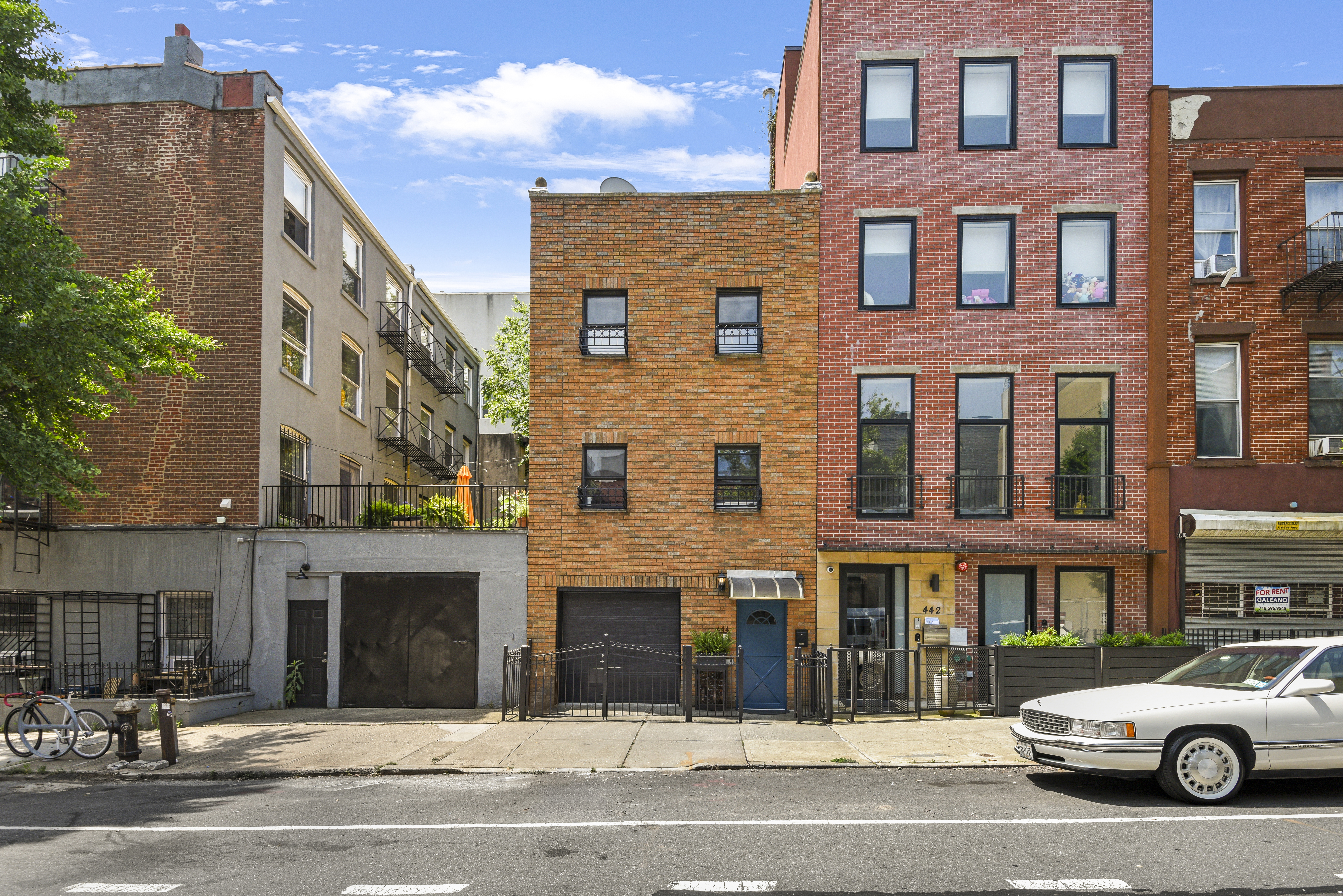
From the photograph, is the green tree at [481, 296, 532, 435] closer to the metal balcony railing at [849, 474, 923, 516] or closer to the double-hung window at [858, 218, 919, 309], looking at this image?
the double-hung window at [858, 218, 919, 309]

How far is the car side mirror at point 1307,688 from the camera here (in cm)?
891

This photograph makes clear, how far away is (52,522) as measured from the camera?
17.1 metres

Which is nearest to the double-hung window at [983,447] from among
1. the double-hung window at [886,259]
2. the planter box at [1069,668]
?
the double-hung window at [886,259]

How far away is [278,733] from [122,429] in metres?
6.86

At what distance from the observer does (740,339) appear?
17.4m

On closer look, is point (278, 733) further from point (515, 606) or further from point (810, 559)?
point (810, 559)

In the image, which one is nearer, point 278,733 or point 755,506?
point 278,733

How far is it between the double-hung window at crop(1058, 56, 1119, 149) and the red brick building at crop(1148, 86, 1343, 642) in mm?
819

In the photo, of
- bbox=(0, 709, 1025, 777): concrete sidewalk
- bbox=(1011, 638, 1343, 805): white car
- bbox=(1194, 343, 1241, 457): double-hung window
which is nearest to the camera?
bbox=(1011, 638, 1343, 805): white car

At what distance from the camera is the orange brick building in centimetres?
1703

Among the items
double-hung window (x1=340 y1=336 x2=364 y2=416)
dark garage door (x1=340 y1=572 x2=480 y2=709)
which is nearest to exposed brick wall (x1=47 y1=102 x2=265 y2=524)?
dark garage door (x1=340 y1=572 x2=480 y2=709)

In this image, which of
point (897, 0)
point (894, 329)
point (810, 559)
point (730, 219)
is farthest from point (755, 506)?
point (897, 0)

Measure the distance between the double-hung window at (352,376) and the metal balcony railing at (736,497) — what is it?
31.8ft

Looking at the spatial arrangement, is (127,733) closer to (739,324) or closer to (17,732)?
(17,732)
